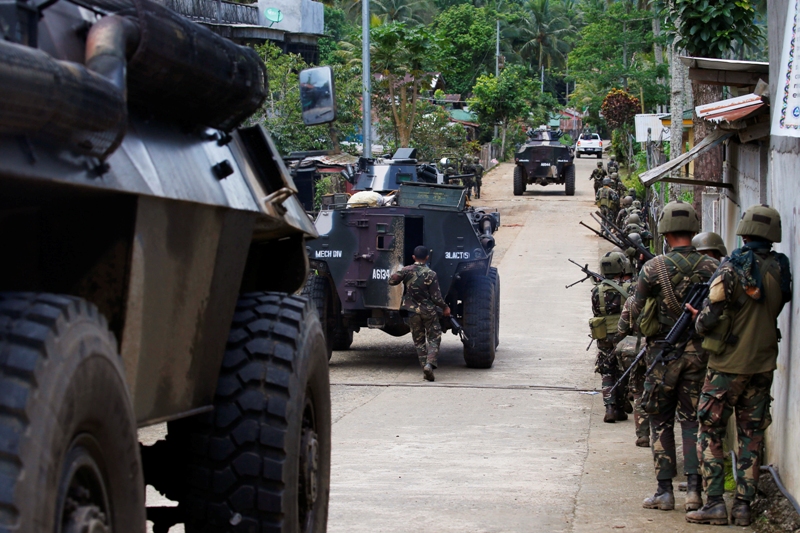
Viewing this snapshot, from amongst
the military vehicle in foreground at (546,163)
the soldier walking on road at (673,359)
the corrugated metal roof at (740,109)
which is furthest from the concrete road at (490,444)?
the military vehicle in foreground at (546,163)

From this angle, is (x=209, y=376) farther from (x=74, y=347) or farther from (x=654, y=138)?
(x=654, y=138)

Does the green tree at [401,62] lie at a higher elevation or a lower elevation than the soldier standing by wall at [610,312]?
higher

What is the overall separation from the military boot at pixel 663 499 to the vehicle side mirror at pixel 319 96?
3180 mm

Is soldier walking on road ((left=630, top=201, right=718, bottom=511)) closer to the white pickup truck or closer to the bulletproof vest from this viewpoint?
the bulletproof vest

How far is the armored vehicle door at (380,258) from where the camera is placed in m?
11.7

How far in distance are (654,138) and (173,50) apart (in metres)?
28.0

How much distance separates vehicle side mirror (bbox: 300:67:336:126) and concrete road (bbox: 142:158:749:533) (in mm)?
2196

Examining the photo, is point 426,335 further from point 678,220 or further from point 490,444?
point 678,220

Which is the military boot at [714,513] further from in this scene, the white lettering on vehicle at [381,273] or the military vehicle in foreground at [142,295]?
the white lettering on vehicle at [381,273]

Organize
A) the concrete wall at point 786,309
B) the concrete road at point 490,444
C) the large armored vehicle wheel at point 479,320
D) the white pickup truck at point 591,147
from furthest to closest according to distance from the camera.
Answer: the white pickup truck at point 591,147, the large armored vehicle wheel at point 479,320, the concrete road at point 490,444, the concrete wall at point 786,309

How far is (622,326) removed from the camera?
727 cm

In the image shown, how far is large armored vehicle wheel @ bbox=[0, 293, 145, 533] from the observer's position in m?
1.76

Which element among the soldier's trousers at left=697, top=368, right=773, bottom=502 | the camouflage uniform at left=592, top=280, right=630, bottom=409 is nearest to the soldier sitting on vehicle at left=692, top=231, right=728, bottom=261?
the soldier's trousers at left=697, top=368, right=773, bottom=502

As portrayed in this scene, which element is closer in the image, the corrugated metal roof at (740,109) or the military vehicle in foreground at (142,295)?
the military vehicle in foreground at (142,295)
